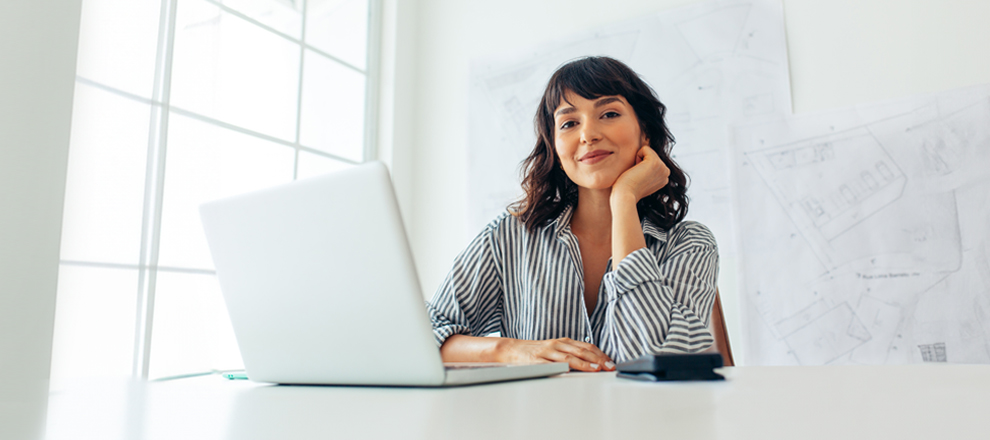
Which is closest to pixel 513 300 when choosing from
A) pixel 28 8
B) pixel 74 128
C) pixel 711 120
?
pixel 711 120

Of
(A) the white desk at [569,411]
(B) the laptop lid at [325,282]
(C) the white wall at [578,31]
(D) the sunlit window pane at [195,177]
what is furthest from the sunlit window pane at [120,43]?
(A) the white desk at [569,411]

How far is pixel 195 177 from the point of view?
2.15m

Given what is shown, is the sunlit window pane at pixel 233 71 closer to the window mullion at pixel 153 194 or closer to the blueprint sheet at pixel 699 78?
the window mullion at pixel 153 194

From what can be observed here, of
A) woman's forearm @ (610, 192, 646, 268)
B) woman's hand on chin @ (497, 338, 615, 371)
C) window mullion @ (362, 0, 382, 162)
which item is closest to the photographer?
woman's hand on chin @ (497, 338, 615, 371)

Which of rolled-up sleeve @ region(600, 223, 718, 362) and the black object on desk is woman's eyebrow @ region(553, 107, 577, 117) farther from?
the black object on desk

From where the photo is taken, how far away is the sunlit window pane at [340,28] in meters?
2.72

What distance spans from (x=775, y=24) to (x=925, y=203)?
77 cm

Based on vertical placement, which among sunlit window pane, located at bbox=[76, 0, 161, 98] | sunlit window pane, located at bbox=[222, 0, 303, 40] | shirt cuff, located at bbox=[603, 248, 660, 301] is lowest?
shirt cuff, located at bbox=[603, 248, 660, 301]

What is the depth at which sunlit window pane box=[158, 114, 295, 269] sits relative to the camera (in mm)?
2061

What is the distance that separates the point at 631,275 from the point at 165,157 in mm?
1719

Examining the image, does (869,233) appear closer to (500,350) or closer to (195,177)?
(500,350)

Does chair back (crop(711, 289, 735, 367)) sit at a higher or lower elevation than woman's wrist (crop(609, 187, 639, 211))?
lower

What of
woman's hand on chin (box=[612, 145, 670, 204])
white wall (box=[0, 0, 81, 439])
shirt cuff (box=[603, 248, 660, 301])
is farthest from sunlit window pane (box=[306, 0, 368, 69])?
shirt cuff (box=[603, 248, 660, 301])

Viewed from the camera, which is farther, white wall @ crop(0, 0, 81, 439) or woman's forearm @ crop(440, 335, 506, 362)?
white wall @ crop(0, 0, 81, 439)
